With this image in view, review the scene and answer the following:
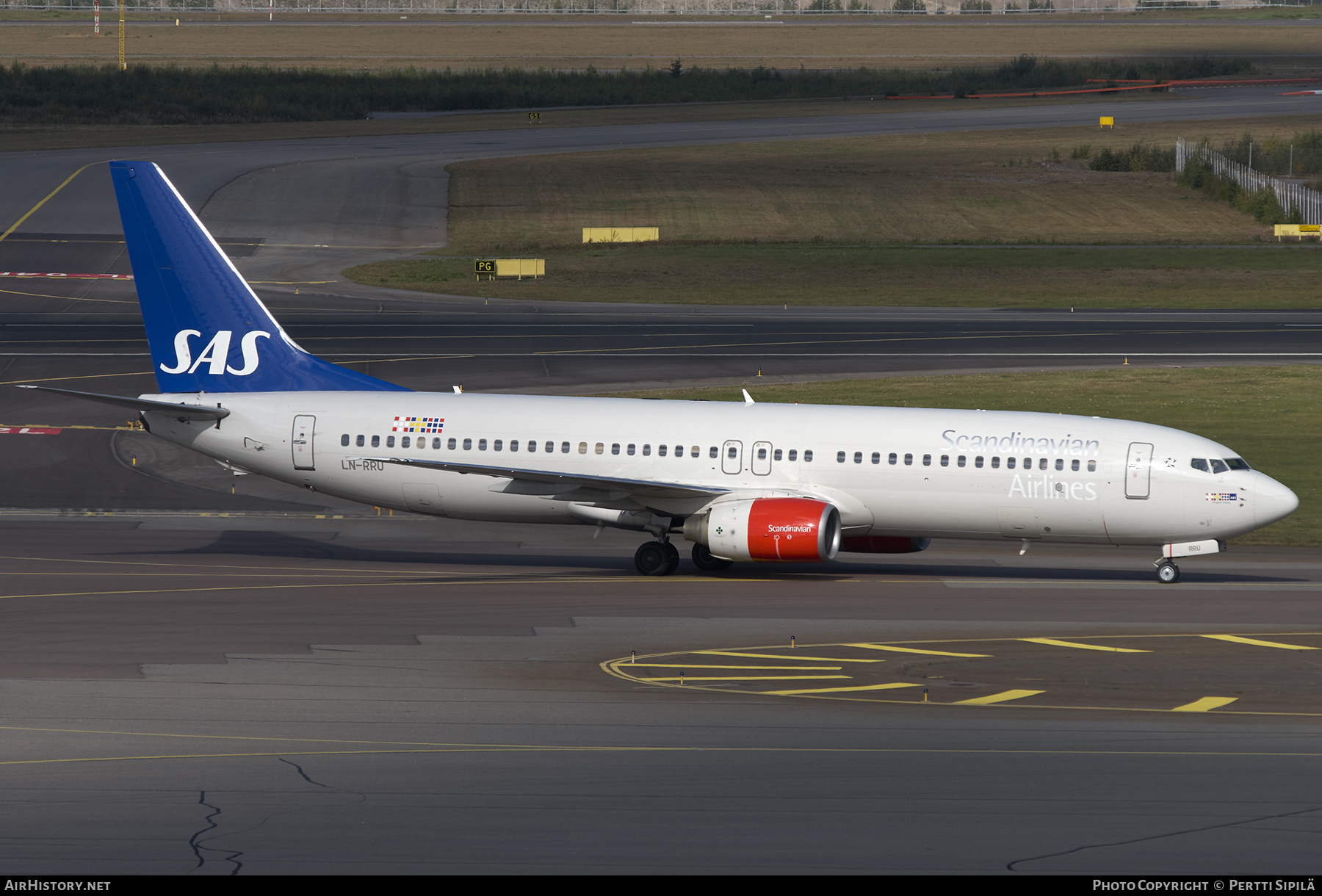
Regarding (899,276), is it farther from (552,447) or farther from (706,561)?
(552,447)

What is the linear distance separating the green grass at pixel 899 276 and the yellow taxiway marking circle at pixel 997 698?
190 ft

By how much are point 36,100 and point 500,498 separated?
131467mm

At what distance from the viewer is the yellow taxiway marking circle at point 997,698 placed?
2386 cm

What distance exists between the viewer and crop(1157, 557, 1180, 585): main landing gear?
33562mm

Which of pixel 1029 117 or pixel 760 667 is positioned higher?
pixel 1029 117

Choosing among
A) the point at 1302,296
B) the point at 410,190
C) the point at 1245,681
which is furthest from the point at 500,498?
the point at 410,190

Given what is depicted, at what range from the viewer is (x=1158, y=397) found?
5612cm

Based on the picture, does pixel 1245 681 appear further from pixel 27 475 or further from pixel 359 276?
pixel 359 276

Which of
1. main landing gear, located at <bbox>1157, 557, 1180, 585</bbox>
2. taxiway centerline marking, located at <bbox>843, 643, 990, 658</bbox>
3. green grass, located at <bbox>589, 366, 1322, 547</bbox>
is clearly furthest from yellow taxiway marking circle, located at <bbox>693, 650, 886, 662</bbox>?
green grass, located at <bbox>589, 366, 1322, 547</bbox>

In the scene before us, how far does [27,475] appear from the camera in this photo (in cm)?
4438

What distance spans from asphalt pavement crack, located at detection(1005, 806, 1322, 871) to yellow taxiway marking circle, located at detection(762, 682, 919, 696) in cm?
752

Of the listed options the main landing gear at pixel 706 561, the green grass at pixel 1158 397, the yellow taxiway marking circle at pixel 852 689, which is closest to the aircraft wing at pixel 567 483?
the main landing gear at pixel 706 561

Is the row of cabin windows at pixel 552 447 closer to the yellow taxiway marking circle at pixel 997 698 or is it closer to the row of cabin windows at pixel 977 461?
the row of cabin windows at pixel 977 461

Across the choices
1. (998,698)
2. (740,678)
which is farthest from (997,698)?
(740,678)
